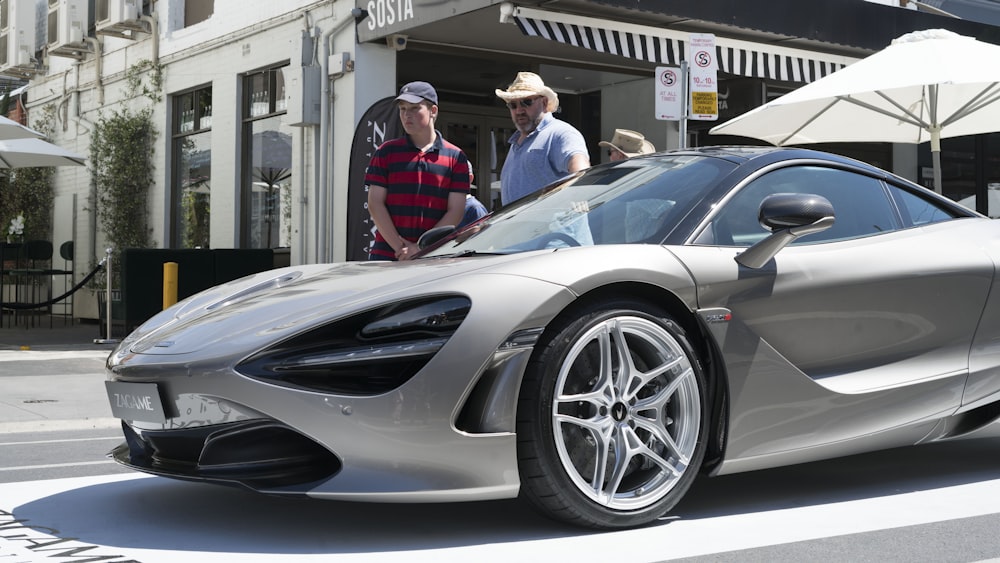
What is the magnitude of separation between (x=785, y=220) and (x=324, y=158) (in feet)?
32.8

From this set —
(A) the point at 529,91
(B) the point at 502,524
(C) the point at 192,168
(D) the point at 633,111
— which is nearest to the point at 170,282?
(C) the point at 192,168

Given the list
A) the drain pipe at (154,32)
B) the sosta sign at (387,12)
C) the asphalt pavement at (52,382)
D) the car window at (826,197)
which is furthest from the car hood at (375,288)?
the drain pipe at (154,32)

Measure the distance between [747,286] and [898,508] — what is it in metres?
0.99

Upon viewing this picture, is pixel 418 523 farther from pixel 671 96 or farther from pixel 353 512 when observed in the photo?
pixel 671 96

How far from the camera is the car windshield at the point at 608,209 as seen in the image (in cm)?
427

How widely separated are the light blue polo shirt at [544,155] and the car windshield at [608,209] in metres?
1.53

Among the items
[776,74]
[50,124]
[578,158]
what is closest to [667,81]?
[578,158]

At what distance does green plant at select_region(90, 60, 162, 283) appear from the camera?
701 inches

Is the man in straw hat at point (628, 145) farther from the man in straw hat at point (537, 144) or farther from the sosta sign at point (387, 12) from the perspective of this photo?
the sosta sign at point (387, 12)

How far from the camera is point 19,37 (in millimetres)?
21656

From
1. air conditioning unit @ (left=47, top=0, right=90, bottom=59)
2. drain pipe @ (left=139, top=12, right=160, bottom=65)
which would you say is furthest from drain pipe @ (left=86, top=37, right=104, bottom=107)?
drain pipe @ (left=139, top=12, right=160, bottom=65)

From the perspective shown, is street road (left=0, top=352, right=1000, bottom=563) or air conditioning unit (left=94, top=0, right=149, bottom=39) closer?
street road (left=0, top=352, right=1000, bottom=563)

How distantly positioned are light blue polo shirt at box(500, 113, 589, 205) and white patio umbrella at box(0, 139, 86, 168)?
9961 millimetres

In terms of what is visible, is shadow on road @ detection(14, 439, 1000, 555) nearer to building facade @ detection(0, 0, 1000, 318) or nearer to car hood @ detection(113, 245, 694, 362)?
car hood @ detection(113, 245, 694, 362)
